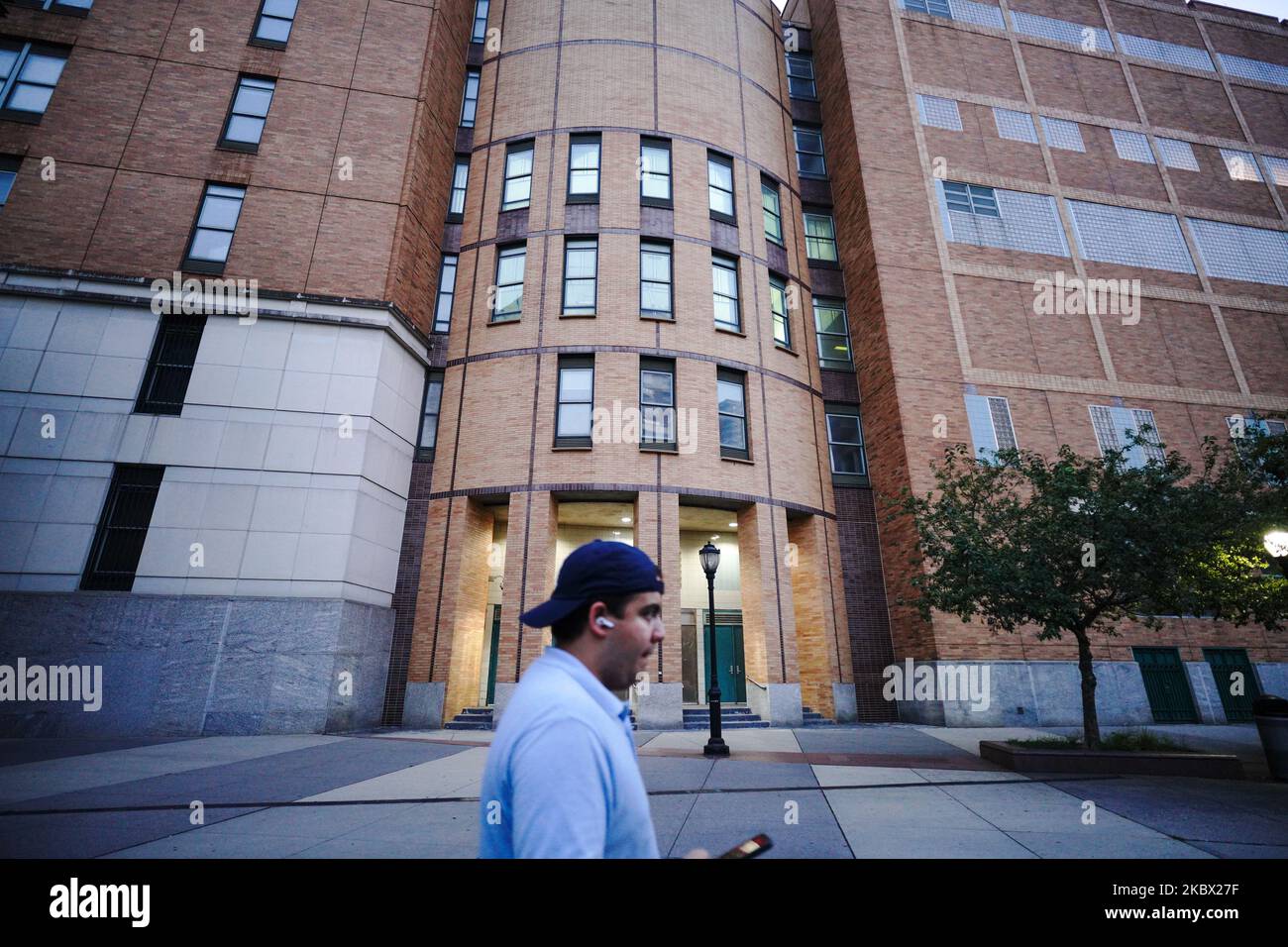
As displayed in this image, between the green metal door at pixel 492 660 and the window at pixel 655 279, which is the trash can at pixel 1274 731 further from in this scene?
the green metal door at pixel 492 660

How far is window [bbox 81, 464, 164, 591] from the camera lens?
39.4ft

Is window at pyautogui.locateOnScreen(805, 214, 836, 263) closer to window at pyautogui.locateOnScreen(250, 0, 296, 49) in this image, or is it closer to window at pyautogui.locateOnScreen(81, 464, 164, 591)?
window at pyautogui.locateOnScreen(250, 0, 296, 49)

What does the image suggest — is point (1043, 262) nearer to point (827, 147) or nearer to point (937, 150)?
point (937, 150)

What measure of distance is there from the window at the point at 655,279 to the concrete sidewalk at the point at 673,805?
40.4ft

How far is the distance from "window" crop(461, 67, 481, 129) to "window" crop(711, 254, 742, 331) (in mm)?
10187

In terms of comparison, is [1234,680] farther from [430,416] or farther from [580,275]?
[430,416]

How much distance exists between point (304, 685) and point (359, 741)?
7.22 feet

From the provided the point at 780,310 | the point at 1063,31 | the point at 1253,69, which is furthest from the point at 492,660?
the point at 1253,69

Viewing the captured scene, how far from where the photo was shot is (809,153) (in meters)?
22.3

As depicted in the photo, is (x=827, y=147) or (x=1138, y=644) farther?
(x=827, y=147)

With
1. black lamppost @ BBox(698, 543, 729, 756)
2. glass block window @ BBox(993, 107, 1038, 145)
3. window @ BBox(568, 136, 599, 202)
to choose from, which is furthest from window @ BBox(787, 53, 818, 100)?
black lamppost @ BBox(698, 543, 729, 756)

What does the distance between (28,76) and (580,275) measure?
52.2 ft
